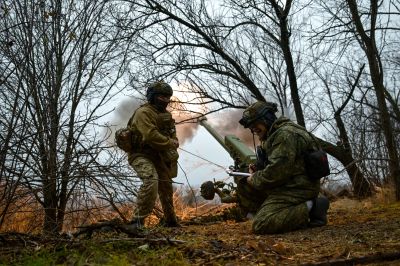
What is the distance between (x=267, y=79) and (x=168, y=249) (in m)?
8.34

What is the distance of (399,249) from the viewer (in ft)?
11.1

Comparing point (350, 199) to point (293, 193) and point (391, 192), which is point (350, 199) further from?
point (293, 193)

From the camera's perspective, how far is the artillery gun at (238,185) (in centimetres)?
594

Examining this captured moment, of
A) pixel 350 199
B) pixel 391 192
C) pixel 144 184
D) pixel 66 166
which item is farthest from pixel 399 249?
pixel 350 199

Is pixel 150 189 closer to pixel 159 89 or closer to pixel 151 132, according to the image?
pixel 151 132

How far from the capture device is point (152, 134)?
6.11 m

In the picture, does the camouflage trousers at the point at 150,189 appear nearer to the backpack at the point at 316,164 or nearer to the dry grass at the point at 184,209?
the dry grass at the point at 184,209

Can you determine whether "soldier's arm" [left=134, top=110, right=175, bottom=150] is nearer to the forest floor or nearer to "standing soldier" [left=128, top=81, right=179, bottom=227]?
"standing soldier" [left=128, top=81, right=179, bottom=227]

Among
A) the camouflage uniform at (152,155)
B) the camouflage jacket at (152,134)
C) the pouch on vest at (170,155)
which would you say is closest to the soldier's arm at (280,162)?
the camouflage uniform at (152,155)

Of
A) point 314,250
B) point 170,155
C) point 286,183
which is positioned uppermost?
point 170,155

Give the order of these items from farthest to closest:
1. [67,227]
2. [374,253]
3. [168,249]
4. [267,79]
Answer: [267,79], [67,227], [168,249], [374,253]

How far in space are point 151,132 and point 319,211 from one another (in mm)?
2207

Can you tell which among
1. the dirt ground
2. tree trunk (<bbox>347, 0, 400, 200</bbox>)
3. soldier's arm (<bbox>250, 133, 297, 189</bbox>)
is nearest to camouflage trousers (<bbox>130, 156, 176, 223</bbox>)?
soldier's arm (<bbox>250, 133, 297, 189</bbox>)

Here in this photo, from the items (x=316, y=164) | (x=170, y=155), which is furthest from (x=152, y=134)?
(x=316, y=164)
